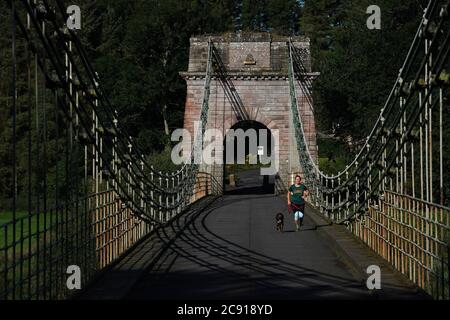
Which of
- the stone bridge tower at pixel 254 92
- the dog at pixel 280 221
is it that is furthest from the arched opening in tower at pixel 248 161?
the dog at pixel 280 221

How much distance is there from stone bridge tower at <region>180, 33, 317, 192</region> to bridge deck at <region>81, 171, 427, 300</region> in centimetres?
1700

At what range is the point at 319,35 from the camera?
224ft

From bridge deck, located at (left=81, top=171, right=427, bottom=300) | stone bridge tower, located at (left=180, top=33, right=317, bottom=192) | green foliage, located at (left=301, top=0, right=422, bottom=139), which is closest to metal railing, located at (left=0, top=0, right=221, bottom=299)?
bridge deck, located at (left=81, top=171, right=427, bottom=300)

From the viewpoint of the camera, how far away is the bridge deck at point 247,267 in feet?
29.0

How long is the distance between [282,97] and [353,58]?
1187 cm

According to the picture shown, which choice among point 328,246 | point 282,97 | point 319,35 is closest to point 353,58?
point 282,97

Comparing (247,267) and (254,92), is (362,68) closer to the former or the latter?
(254,92)

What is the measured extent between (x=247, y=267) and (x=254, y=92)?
2363 centimetres

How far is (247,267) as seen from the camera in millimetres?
11133

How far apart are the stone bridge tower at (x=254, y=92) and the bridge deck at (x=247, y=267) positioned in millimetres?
16998
